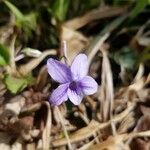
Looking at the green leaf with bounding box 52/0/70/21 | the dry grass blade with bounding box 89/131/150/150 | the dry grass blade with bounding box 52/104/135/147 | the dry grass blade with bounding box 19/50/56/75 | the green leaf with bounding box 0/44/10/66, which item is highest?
the green leaf with bounding box 52/0/70/21

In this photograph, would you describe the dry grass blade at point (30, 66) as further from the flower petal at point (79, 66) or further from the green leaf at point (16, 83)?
the flower petal at point (79, 66)

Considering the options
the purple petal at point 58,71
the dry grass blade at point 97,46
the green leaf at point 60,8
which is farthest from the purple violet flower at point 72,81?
the green leaf at point 60,8

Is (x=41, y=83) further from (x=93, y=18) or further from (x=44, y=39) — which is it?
(x=93, y=18)

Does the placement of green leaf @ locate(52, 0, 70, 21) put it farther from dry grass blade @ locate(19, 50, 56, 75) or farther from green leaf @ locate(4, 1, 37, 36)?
dry grass blade @ locate(19, 50, 56, 75)

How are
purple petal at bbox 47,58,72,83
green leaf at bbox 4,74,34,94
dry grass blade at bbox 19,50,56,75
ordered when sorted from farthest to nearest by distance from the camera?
dry grass blade at bbox 19,50,56,75 < green leaf at bbox 4,74,34,94 < purple petal at bbox 47,58,72,83

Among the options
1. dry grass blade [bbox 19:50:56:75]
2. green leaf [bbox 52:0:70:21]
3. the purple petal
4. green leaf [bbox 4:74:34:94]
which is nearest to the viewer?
the purple petal

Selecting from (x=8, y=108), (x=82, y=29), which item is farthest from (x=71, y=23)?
(x=8, y=108)

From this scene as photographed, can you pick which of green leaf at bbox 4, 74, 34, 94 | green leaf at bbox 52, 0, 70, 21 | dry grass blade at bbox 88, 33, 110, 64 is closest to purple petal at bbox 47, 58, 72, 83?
green leaf at bbox 4, 74, 34, 94

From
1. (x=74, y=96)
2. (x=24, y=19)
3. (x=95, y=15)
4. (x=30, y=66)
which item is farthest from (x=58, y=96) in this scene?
(x=95, y=15)
